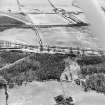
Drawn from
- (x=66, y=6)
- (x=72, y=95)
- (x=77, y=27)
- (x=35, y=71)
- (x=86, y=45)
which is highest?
(x=66, y=6)

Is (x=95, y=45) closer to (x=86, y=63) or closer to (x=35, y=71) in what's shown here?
(x=86, y=63)

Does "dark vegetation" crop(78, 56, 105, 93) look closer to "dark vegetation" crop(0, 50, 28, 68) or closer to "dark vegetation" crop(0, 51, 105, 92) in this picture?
"dark vegetation" crop(0, 51, 105, 92)

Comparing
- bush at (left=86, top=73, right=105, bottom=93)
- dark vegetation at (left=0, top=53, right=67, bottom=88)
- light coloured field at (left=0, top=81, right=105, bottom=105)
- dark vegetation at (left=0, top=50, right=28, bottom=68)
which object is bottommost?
light coloured field at (left=0, top=81, right=105, bottom=105)

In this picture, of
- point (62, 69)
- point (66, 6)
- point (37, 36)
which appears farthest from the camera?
point (66, 6)

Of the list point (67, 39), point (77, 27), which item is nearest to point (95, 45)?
point (67, 39)

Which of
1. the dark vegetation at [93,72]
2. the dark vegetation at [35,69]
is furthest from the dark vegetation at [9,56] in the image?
the dark vegetation at [93,72]

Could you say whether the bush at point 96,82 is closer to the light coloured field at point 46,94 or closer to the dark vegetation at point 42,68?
the dark vegetation at point 42,68

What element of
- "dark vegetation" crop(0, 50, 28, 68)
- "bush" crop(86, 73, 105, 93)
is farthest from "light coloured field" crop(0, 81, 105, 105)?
"dark vegetation" crop(0, 50, 28, 68)

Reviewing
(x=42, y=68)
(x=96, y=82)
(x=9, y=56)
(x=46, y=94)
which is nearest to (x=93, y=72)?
(x=96, y=82)

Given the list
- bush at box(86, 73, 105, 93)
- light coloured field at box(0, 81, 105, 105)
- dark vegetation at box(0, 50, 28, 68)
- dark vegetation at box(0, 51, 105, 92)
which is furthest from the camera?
dark vegetation at box(0, 50, 28, 68)
